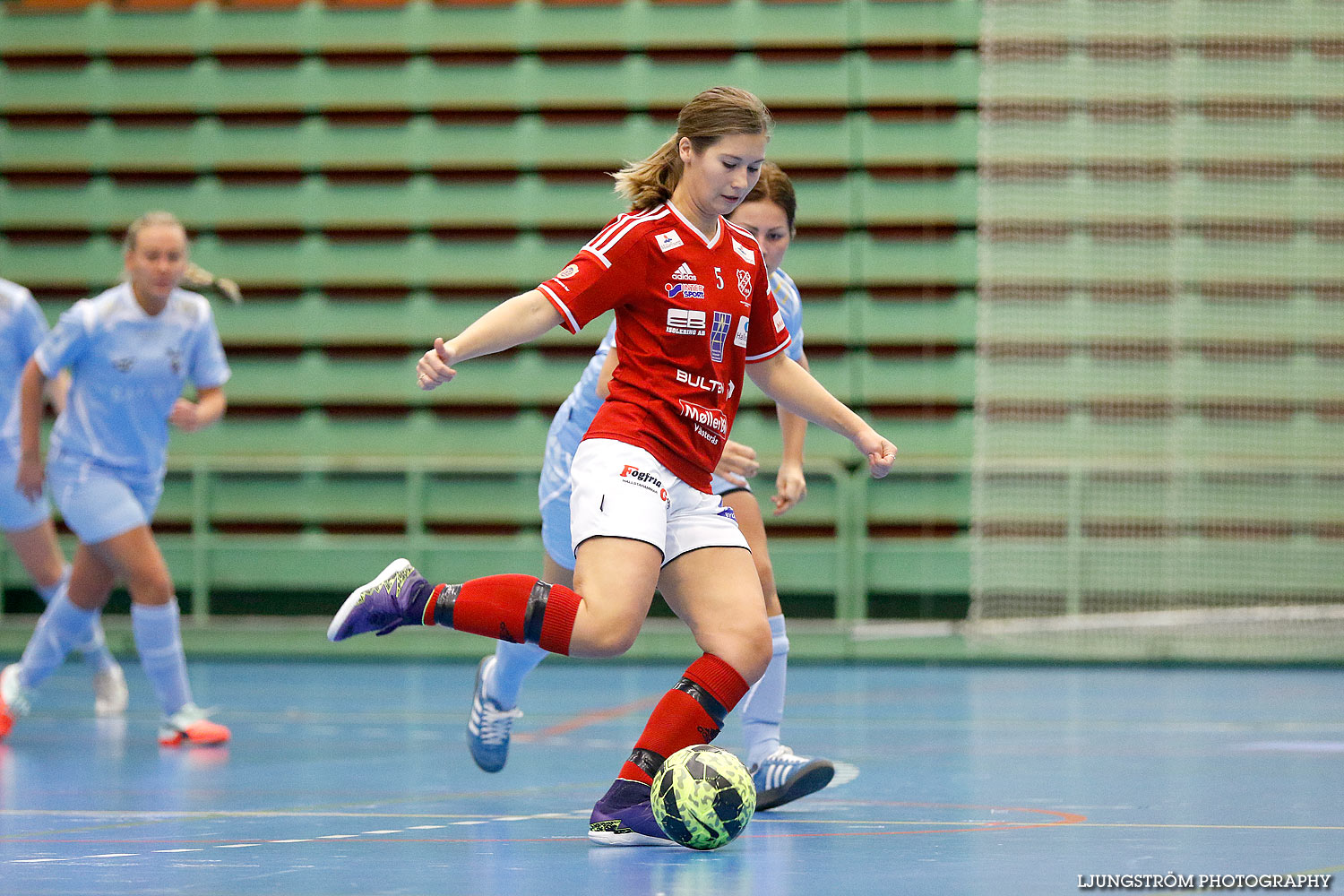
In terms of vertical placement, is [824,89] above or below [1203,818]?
above

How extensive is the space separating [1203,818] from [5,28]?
8756 mm

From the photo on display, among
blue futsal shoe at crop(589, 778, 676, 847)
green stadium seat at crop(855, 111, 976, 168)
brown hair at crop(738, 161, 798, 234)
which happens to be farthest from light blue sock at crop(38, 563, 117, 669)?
green stadium seat at crop(855, 111, 976, 168)

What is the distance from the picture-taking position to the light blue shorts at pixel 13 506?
598 centimetres

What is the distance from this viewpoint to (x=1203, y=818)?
3498 mm

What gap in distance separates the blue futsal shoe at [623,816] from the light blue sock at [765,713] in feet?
2.47

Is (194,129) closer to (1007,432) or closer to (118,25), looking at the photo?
(118,25)

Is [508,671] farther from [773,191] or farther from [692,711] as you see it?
[773,191]

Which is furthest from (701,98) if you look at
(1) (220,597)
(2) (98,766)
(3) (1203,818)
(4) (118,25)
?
(4) (118,25)

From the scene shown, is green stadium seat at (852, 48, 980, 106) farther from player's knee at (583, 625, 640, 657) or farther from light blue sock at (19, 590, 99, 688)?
player's knee at (583, 625, 640, 657)

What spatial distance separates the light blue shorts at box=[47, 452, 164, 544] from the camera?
521 cm

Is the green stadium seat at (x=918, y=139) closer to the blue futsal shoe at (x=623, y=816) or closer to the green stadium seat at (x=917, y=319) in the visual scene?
the green stadium seat at (x=917, y=319)

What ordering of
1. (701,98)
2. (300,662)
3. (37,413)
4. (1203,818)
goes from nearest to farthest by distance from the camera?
(701,98) < (1203,818) < (37,413) < (300,662)

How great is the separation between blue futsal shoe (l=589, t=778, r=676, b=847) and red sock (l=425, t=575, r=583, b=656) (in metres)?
0.32

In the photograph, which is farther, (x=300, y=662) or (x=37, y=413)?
(x=300, y=662)
